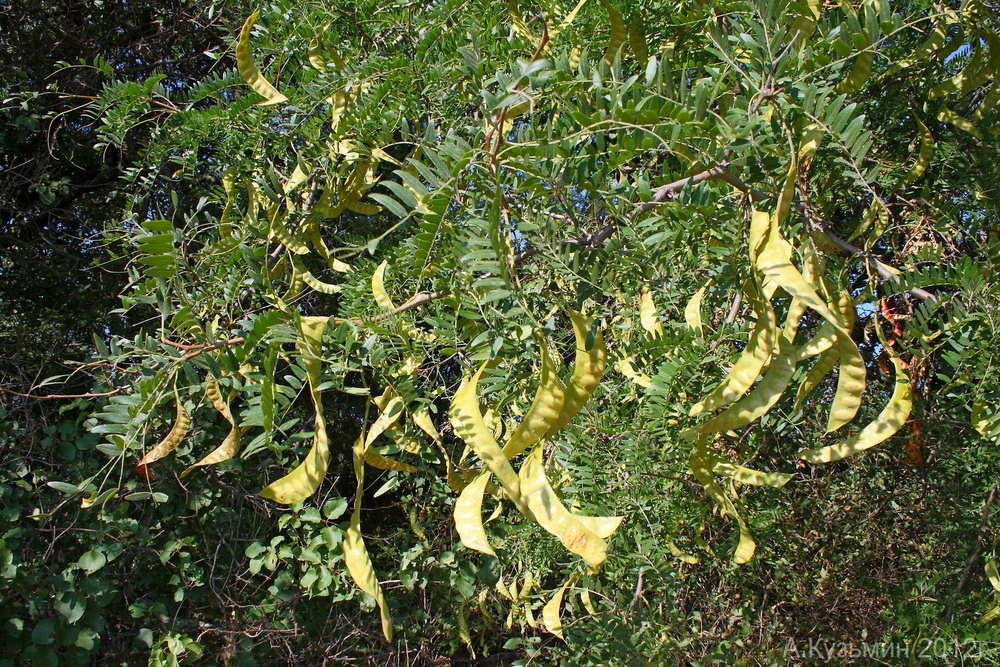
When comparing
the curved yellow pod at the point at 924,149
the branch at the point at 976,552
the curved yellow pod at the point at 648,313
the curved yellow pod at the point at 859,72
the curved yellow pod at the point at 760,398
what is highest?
the curved yellow pod at the point at 859,72

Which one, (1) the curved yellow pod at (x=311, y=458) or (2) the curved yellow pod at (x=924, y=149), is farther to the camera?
(2) the curved yellow pod at (x=924, y=149)

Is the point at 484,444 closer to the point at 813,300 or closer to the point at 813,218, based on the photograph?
the point at 813,300

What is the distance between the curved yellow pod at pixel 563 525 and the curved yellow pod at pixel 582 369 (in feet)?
0.22

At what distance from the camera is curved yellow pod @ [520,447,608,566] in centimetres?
67

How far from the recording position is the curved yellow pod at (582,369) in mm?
697

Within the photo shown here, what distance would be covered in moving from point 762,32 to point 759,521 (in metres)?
0.94

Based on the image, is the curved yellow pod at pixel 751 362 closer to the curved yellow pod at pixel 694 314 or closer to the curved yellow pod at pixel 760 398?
the curved yellow pod at pixel 760 398

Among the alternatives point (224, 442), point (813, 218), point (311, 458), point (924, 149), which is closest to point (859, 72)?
point (813, 218)

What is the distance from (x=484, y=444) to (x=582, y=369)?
0.43 ft

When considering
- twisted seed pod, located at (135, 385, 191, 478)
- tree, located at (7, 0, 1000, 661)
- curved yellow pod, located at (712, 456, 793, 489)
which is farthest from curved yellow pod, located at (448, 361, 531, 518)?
twisted seed pod, located at (135, 385, 191, 478)

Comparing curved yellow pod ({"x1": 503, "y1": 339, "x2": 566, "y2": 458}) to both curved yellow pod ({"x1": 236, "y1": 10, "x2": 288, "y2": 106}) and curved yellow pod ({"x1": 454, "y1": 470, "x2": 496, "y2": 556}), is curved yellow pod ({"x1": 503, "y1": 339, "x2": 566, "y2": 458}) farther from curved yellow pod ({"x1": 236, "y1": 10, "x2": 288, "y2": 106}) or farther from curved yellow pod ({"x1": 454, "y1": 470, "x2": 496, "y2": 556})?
curved yellow pod ({"x1": 236, "y1": 10, "x2": 288, "y2": 106})

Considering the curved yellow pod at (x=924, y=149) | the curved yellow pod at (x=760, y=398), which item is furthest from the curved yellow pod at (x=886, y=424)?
the curved yellow pod at (x=924, y=149)

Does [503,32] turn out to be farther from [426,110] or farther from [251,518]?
[251,518]

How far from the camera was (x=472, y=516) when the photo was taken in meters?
0.79
